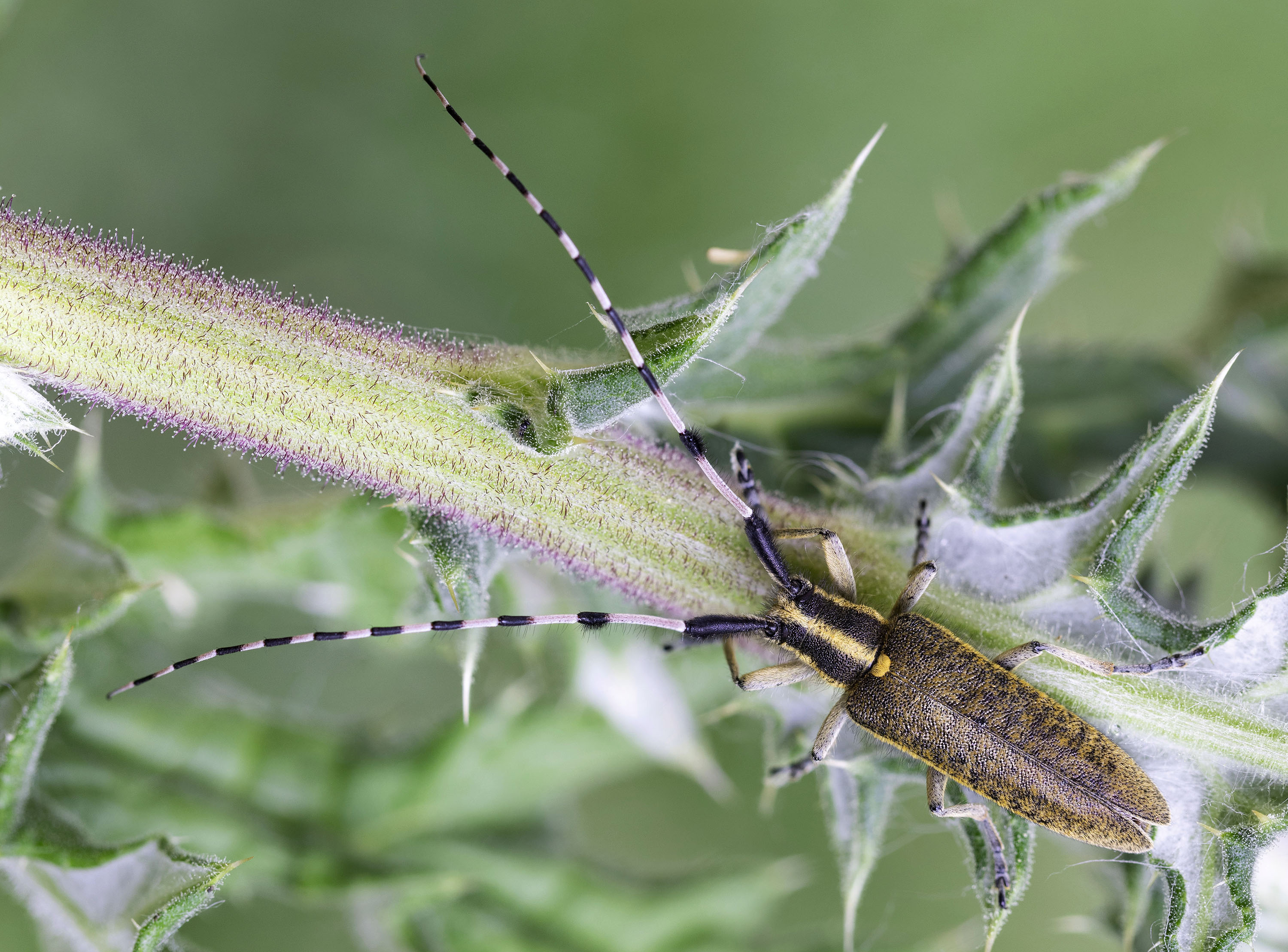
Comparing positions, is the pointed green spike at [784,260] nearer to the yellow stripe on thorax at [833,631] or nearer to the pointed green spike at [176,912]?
the yellow stripe on thorax at [833,631]

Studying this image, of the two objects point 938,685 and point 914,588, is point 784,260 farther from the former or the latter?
point 938,685

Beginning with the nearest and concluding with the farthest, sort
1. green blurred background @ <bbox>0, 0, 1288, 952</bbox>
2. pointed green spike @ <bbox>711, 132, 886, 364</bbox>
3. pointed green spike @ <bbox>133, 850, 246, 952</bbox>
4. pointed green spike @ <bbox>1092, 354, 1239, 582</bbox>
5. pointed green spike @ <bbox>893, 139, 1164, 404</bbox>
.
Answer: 1. pointed green spike @ <bbox>133, 850, 246, 952</bbox>
2. pointed green spike @ <bbox>1092, 354, 1239, 582</bbox>
3. pointed green spike @ <bbox>711, 132, 886, 364</bbox>
4. pointed green spike @ <bbox>893, 139, 1164, 404</bbox>
5. green blurred background @ <bbox>0, 0, 1288, 952</bbox>

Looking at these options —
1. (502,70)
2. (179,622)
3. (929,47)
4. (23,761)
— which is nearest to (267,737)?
(179,622)

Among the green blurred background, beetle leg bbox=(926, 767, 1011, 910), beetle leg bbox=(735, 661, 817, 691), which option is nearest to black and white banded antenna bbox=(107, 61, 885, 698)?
beetle leg bbox=(735, 661, 817, 691)

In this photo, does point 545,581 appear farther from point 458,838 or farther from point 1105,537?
point 1105,537

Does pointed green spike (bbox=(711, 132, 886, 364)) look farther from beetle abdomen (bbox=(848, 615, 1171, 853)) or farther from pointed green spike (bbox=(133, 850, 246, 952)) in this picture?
pointed green spike (bbox=(133, 850, 246, 952))

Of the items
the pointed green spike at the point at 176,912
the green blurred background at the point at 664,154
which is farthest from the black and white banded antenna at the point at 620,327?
the green blurred background at the point at 664,154

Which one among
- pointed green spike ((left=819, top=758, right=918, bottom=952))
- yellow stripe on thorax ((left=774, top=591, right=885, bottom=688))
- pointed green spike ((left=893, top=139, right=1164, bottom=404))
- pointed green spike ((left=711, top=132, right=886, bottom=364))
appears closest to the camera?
pointed green spike ((left=711, top=132, right=886, bottom=364))
